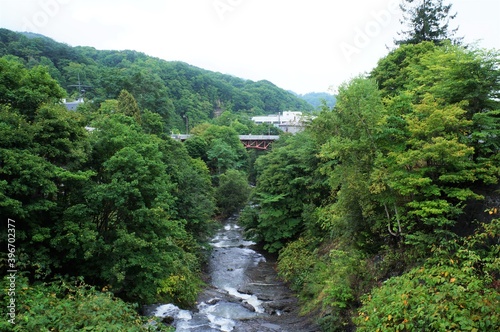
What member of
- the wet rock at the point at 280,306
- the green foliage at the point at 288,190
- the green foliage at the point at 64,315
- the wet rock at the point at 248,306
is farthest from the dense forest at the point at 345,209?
the green foliage at the point at 288,190

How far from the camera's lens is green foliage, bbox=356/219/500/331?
773cm

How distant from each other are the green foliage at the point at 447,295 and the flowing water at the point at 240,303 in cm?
573

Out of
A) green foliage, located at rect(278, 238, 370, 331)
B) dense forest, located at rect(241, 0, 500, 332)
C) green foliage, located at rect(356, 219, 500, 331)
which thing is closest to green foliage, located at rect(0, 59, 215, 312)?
green foliage, located at rect(278, 238, 370, 331)

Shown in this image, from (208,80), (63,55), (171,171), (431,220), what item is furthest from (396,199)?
(208,80)

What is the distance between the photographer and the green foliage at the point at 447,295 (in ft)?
25.4

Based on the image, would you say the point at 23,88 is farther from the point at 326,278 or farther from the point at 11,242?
the point at 326,278

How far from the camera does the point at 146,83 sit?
40.9m

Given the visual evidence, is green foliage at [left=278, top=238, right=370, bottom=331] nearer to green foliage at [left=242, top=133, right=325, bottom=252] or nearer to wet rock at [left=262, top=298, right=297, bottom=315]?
wet rock at [left=262, top=298, right=297, bottom=315]

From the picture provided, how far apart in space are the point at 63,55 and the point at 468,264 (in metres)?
95.7

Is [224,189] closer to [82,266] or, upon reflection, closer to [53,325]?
[82,266]

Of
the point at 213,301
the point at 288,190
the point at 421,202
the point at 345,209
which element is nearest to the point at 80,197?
the point at 213,301

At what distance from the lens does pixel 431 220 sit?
404 inches

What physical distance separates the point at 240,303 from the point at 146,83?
3043 cm

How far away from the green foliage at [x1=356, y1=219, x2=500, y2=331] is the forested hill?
34766 millimetres
